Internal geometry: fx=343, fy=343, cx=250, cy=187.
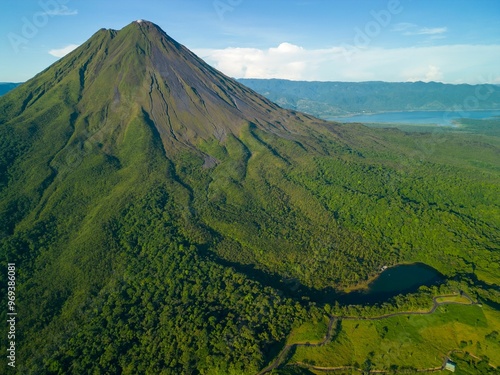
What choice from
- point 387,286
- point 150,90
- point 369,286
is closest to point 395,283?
point 387,286

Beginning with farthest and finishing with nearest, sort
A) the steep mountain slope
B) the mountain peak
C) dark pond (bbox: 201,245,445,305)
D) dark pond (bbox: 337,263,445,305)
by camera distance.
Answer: the mountain peak → dark pond (bbox: 337,263,445,305) → dark pond (bbox: 201,245,445,305) → the steep mountain slope

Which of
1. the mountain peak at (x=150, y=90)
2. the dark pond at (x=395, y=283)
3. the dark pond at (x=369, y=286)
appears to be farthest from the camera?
the mountain peak at (x=150, y=90)

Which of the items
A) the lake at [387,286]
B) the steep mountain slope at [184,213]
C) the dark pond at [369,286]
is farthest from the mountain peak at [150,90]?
the lake at [387,286]

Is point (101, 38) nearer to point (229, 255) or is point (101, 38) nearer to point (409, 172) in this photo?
point (229, 255)

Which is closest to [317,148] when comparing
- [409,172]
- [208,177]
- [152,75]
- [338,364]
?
[409,172]

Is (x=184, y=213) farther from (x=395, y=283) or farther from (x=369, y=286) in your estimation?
(x=395, y=283)

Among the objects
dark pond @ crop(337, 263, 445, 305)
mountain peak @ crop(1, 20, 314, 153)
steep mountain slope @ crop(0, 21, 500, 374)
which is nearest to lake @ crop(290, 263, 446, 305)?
dark pond @ crop(337, 263, 445, 305)

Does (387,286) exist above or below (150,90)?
below

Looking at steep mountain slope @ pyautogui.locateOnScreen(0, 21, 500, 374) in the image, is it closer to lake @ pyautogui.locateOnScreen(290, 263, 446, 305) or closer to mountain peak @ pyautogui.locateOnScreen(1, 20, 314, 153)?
mountain peak @ pyautogui.locateOnScreen(1, 20, 314, 153)

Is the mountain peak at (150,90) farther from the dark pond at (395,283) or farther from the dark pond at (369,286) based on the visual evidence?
the dark pond at (395,283)

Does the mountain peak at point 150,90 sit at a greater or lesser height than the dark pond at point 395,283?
greater
